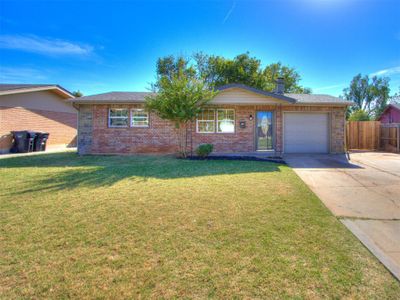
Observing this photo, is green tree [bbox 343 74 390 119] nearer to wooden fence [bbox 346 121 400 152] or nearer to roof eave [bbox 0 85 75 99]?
wooden fence [bbox 346 121 400 152]

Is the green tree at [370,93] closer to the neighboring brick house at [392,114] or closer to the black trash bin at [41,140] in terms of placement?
the neighboring brick house at [392,114]

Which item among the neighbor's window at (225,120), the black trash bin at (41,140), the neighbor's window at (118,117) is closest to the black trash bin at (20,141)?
the black trash bin at (41,140)

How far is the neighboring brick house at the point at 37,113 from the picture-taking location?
11750mm

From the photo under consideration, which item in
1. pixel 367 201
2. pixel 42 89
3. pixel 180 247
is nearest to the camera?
pixel 180 247

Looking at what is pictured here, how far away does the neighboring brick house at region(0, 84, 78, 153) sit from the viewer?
11.8 metres

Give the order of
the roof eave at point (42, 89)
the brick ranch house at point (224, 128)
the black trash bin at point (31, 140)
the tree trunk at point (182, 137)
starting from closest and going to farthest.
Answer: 1. the tree trunk at point (182, 137)
2. the brick ranch house at point (224, 128)
3. the roof eave at point (42, 89)
4. the black trash bin at point (31, 140)

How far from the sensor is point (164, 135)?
11.0 meters

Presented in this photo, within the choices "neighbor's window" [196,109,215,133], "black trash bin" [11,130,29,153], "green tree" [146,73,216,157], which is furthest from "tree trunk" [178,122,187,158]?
"black trash bin" [11,130,29,153]

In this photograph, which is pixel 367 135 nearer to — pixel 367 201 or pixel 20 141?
pixel 367 201

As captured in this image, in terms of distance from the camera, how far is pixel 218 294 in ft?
5.53

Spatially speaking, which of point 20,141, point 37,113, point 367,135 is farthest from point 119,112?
point 367,135

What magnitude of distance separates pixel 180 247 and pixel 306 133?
10.8 meters

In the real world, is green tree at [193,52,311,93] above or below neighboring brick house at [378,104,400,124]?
above

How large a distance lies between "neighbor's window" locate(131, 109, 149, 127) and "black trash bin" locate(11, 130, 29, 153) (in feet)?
22.3
